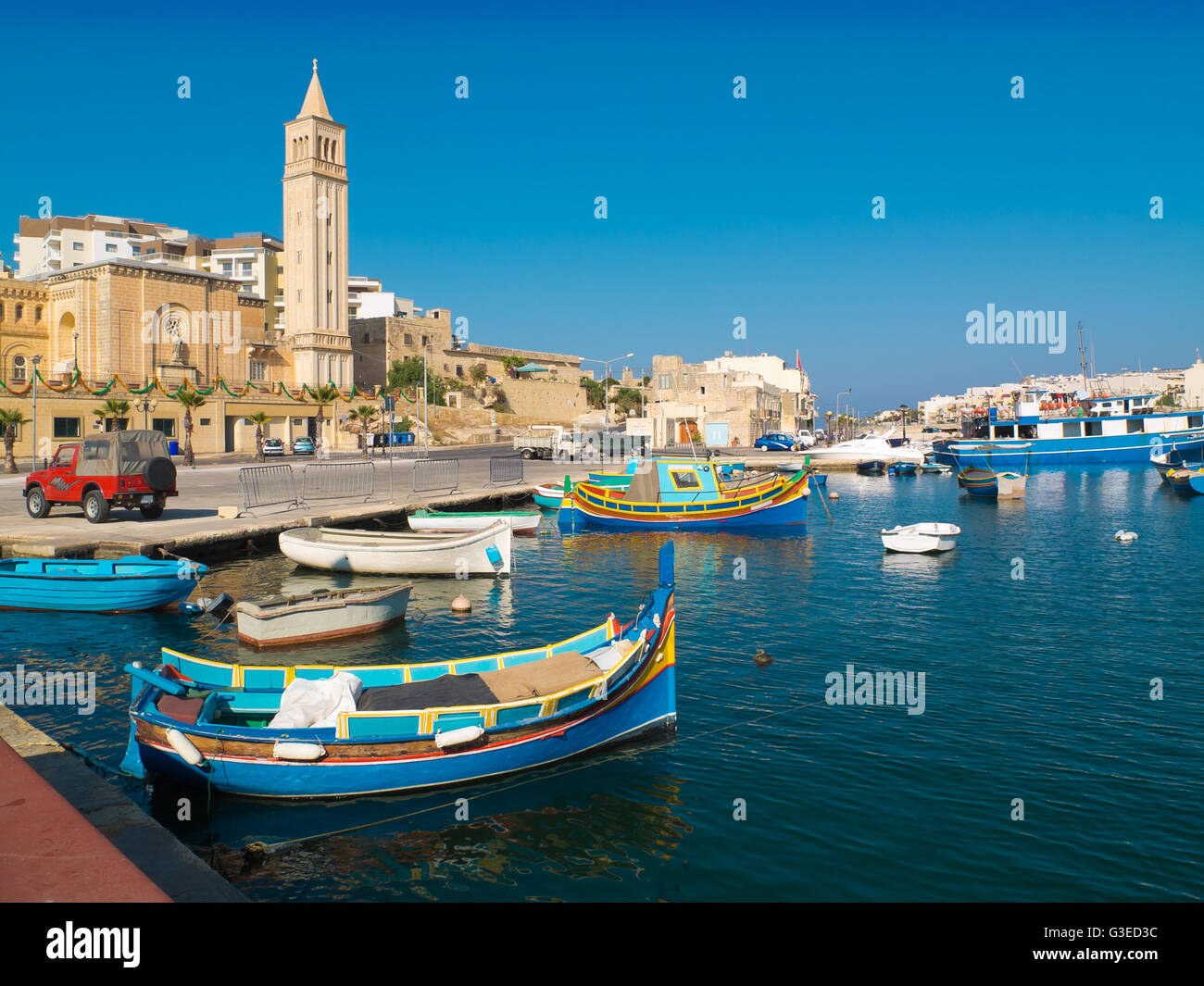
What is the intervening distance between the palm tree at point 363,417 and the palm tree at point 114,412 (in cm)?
1525

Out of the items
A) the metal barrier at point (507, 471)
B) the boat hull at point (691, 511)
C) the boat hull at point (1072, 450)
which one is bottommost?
the boat hull at point (691, 511)

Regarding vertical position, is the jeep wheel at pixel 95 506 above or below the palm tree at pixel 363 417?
below

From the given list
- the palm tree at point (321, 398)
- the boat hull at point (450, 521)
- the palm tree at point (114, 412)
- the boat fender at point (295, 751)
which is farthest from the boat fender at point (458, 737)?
the palm tree at point (321, 398)

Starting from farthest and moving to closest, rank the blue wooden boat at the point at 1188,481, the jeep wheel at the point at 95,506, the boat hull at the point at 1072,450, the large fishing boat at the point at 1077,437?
the large fishing boat at the point at 1077,437, the boat hull at the point at 1072,450, the blue wooden boat at the point at 1188,481, the jeep wheel at the point at 95,506

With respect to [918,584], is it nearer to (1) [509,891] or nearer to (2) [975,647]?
(2) [975,647]

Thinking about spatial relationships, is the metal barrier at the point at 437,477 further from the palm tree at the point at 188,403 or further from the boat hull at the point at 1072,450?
the boat hull at the point at 1072,450

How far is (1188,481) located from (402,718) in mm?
52008

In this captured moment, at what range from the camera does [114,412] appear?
1927 inches

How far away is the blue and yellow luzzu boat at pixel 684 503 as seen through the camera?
108ft

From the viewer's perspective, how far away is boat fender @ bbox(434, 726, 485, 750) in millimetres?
9414

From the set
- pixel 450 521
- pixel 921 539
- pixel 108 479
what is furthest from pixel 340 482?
pixel 921 539

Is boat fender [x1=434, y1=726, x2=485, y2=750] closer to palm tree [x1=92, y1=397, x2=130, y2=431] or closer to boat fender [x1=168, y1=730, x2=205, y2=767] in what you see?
boat fender [x1=168, y1=730, x2=205, y2=767]

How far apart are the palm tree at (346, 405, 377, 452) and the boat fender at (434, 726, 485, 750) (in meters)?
53.7
